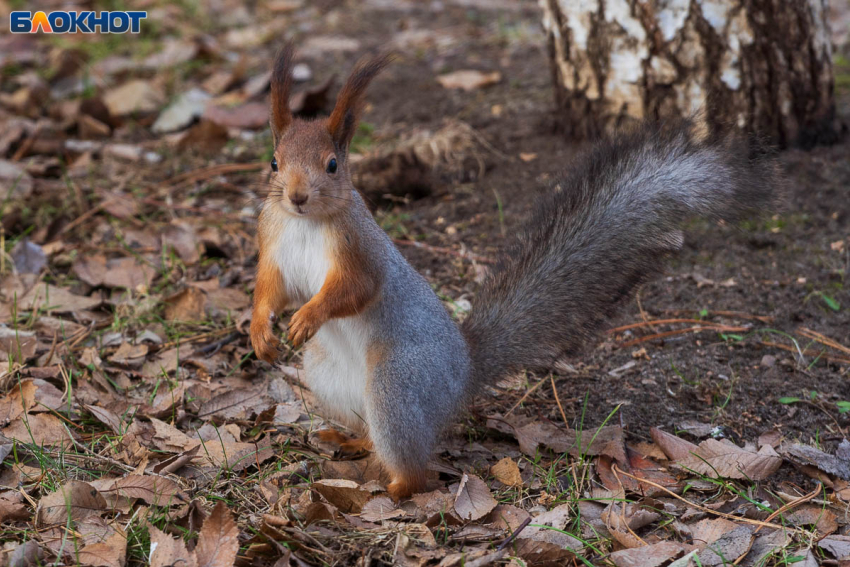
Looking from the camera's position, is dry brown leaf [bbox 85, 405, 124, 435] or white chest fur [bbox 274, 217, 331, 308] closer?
white chest fur [bbox 274, 217, 331, 308]

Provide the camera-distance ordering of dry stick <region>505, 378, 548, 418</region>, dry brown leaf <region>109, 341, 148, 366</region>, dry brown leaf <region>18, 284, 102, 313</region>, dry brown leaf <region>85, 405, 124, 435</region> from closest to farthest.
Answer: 1. dry brown leaf <region>85, 405, 124, 435</region>
2. dry stick <region>505, 378, 548, 418</region>
3. dry brown leaf <region>109, 341, 148, 366</region>
4. dry brown leaf <region>18, 284, 102, 313</region>

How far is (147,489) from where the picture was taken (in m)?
2.59

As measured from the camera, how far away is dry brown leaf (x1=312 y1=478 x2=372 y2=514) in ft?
8.78

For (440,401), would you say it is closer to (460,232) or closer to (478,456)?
(478,456)

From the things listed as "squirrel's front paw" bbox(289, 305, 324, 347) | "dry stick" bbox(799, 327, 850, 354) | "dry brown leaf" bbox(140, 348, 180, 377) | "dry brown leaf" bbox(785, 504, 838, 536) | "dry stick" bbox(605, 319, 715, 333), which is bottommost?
"dry brown leaf" bbox(785, 504, 838, 536)

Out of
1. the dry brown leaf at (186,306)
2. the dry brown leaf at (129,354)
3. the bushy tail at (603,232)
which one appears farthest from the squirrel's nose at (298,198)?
the dry brown leaf at (186,306)

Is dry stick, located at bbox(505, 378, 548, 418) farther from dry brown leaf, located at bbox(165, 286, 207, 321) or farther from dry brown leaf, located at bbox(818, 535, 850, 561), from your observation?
dry brown leaf, located at bbox(165, 286, 207, 321)

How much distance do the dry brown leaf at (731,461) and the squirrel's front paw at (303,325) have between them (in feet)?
4.34

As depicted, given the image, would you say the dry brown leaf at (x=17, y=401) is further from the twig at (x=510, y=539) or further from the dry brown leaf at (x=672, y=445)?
the dry brown leaf at (x=672, y=445)

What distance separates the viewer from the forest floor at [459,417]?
2512mm

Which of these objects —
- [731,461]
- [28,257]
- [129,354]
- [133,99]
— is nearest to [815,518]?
[731,461]

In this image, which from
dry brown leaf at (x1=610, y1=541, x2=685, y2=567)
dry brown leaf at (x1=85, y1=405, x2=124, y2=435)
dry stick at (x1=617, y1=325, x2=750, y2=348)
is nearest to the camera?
dry brown leaf at (x1=610, y1=541, x2=685, y2=567)

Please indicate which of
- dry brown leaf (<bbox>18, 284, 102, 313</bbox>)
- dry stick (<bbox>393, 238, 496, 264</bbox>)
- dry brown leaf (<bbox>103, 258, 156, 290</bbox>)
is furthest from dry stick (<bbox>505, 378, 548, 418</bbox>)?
dry brown leaf (<bbox>18, 284, 102, 313</bbox>)

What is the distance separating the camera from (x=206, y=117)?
18.3 ft
